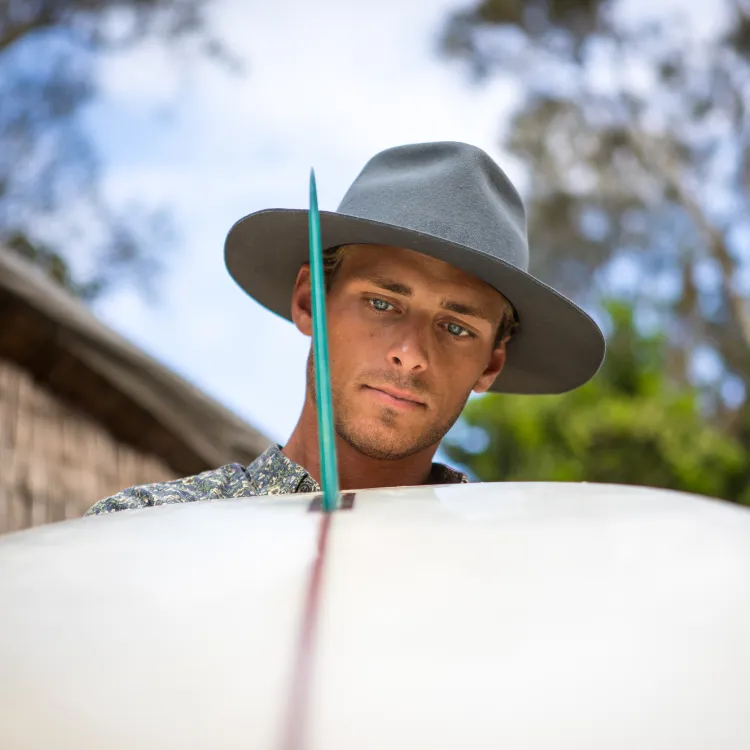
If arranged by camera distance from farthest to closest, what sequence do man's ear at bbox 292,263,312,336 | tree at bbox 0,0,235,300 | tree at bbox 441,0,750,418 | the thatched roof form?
1. tree at bbox 441,0,750,418
2. tree at bbox 0,0,235,300
3. the thatched roof
4. man's ear at bbox 292,263,312,336

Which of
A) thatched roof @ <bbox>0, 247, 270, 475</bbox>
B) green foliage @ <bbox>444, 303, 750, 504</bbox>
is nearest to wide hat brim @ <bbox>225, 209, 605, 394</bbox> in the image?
thatched roof @ <bbox>0, 247, 270, 475</bbox>

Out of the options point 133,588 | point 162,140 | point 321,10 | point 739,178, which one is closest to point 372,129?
point 321,10

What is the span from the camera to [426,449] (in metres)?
1.30

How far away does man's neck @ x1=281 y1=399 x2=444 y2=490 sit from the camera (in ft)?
4.15

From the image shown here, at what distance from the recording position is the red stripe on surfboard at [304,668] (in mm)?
388

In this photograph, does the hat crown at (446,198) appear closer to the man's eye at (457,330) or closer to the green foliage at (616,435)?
the man's eye at (457,330)

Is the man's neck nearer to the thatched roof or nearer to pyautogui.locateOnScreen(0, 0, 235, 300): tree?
the thatched roof

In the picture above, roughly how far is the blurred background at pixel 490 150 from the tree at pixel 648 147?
0.06 feet

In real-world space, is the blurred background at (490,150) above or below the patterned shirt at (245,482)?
above

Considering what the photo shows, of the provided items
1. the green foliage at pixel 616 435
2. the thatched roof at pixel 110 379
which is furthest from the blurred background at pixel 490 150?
the thatched roof at pixel 110 379

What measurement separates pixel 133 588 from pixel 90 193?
828cm

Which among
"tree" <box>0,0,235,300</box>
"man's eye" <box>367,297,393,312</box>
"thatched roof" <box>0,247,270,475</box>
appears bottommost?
"man's eye" <box>367,297,393,312</box>

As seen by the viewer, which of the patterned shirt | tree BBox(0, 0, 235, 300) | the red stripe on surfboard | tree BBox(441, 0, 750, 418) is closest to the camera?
the red stripe on surfboard

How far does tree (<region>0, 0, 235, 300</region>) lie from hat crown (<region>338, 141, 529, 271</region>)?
5967 mm
